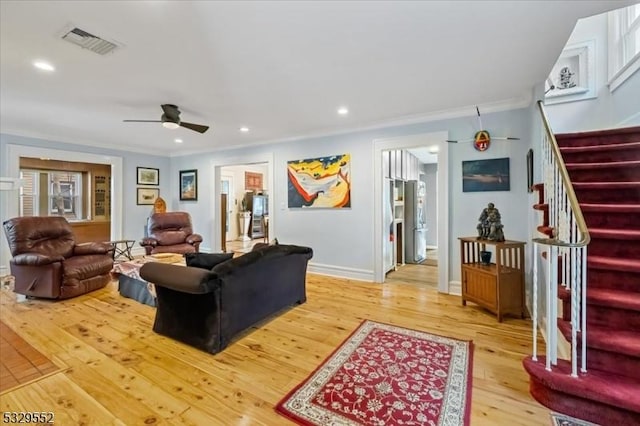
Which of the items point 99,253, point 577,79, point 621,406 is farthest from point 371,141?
point 99,253

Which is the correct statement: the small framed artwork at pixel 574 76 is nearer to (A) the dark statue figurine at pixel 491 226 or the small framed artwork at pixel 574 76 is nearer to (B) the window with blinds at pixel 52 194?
(A) the dark statue figurine at pixel 491 226

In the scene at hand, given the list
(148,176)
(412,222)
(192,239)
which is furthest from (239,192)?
(412,222)

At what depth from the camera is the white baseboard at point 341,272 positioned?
15.0 ft

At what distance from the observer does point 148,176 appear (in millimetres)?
6781

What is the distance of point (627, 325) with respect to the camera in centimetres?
185

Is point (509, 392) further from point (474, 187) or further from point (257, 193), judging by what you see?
point (257, 193)

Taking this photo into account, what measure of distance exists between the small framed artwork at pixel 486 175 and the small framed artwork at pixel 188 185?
222 inches

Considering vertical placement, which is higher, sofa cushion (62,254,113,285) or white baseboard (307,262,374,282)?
sofa cushion (62,254,113,285)

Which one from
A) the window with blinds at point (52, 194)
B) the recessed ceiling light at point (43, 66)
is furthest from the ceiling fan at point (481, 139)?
the window with blinds at point (52, 194)

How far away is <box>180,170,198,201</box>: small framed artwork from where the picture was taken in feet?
22.1

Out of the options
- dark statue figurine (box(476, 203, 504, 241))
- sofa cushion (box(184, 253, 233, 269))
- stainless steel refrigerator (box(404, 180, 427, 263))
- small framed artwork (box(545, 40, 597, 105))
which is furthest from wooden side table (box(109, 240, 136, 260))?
small framed artwork (box(545, 40, 597, 105))

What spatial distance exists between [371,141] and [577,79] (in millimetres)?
2686

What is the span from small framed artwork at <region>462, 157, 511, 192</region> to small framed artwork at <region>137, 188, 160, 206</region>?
664 centimetres

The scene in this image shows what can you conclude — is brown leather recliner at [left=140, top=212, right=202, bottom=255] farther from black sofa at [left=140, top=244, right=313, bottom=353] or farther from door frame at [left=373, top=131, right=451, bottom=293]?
door frame at [left=373, top=131, right=451, bottom=293]
